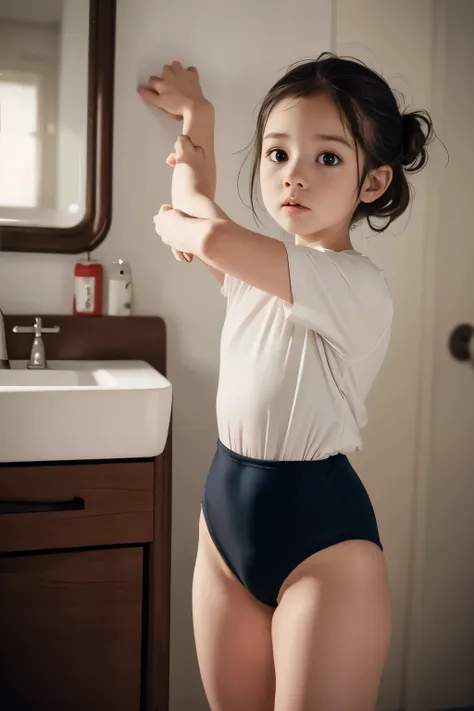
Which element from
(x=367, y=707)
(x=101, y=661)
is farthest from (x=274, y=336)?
(x=101, y=661)

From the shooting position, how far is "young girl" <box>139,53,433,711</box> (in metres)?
0.91

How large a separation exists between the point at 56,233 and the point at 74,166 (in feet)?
0.51

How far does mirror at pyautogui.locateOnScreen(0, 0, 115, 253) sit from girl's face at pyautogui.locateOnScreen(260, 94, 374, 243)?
571 millimetres

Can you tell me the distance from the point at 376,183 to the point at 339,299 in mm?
245

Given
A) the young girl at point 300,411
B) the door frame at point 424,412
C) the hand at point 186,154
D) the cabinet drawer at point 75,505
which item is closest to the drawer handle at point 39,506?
the cabinet drawer at point 75,505

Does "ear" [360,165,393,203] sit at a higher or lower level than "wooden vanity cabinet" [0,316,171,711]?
higher

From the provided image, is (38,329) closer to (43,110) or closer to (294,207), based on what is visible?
(43,110)

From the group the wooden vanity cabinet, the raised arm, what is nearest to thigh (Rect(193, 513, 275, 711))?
the wooden vanity cabinet

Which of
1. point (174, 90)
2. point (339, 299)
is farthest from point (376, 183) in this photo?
point (174, 90)

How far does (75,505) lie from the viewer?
110 cm

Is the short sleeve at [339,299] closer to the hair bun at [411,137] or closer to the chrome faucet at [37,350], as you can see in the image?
the hair bun at [411,137]

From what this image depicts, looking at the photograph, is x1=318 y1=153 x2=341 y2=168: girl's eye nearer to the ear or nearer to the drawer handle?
the ear

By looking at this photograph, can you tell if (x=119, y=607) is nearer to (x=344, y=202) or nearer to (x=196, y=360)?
(x=196, y=360)

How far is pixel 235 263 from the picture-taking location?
3.01 feet
